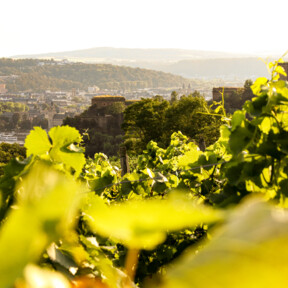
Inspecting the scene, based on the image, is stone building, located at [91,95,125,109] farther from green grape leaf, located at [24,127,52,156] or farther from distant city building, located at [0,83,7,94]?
green grape leaf, located at [24,127,52,156]

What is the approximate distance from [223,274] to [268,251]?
12 mm

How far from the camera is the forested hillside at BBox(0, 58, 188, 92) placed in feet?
165

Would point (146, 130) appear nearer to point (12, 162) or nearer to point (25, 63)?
point (12, 162)

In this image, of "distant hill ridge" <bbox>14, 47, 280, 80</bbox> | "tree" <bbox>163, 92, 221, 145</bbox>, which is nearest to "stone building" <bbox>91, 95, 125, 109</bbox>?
"tree" <bbox>163, 92, 221, 145</bbox>

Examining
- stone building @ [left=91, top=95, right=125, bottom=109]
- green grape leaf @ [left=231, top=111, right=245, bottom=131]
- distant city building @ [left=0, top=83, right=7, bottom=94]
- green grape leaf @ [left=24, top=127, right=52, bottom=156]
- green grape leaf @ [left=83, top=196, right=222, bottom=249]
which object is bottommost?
distant city building @ [left=0, top=83, right=7, bottom=94]

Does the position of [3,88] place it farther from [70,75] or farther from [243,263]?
[243,263]

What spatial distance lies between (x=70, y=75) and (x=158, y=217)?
54.4 metres

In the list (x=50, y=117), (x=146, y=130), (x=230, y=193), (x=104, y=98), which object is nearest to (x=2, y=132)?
(x=50, y=117)

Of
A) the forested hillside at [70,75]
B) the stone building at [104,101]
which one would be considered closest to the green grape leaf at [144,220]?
the stone building at [104,101]

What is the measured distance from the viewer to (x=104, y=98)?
27.2 m

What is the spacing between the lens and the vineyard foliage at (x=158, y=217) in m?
0.09

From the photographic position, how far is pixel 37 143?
0.52 m

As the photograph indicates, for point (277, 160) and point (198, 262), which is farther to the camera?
point (277, 160)

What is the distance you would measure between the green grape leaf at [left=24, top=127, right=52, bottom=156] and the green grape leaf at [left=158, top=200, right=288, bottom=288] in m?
0.45
